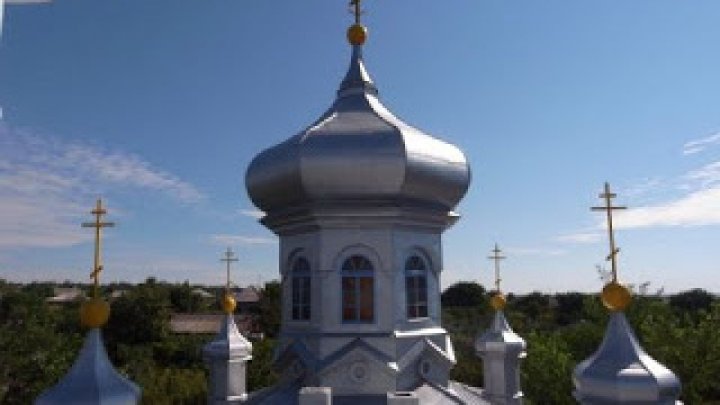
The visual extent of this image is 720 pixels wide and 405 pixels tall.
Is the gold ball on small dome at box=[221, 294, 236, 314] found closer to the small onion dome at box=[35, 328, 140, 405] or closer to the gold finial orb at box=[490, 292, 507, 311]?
the small onion dome at box=[35, 328, 140, 405]

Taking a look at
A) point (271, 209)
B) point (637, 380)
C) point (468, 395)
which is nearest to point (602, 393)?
point (637, 380)

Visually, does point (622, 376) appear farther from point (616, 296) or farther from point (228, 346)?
point (228, 346)

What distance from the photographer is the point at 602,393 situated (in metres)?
8.55

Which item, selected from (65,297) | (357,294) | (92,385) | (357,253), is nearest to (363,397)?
(357,294)

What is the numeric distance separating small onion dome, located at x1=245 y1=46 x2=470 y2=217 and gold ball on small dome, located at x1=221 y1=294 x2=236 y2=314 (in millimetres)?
2964

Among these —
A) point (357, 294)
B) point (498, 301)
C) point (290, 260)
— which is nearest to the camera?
point (357, 294)

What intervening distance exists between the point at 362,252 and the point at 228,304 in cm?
395

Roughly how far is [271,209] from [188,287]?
75029mm

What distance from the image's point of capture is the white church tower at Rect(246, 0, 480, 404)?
1075cm

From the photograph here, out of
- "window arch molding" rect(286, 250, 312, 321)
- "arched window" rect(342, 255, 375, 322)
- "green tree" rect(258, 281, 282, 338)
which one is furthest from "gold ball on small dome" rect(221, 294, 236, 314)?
"green tree" rect(258, 281, 282, 338)

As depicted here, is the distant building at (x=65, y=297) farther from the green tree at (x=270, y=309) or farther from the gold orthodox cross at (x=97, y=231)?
the gold orthodox cross at (x=97, y=231)

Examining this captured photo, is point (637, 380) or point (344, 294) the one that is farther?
point (344, 294)

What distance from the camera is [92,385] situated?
8539 mm

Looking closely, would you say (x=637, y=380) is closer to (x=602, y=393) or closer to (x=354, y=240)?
(x=602, y=393)
